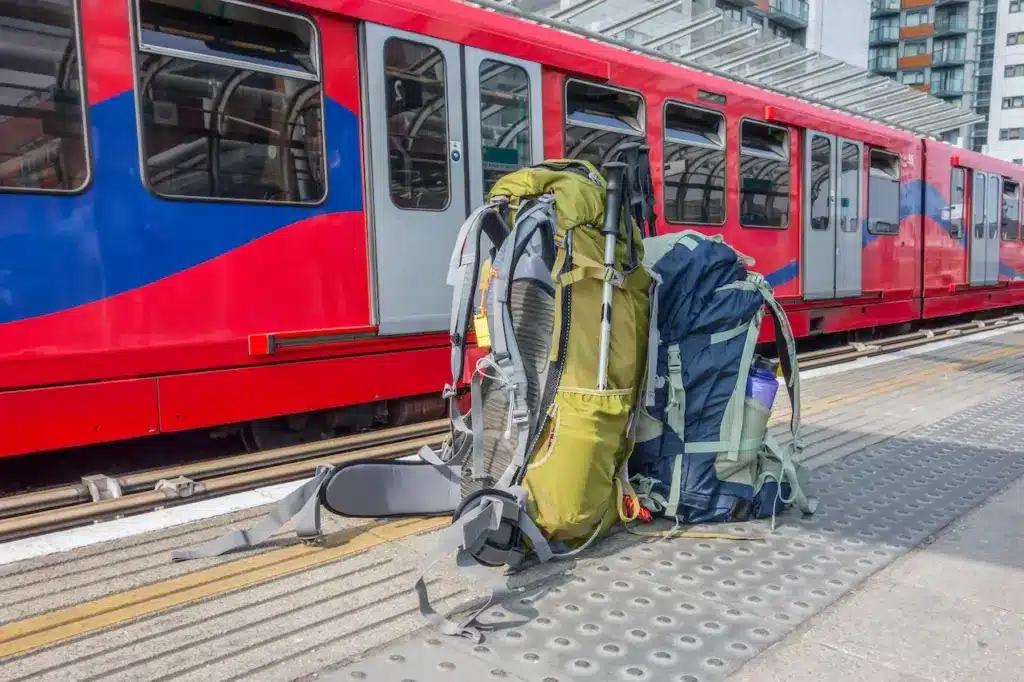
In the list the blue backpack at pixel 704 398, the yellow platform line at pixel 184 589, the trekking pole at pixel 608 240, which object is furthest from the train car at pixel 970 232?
the yellow platform line at pixel 184 589

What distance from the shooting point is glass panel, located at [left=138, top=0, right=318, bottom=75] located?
4.05 m

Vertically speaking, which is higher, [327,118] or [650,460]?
[327,118]

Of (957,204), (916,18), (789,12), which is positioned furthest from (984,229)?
(916,18)

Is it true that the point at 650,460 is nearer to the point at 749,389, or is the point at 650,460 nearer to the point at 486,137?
the point at 749,389

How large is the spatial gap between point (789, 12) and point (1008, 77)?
92.1 ft

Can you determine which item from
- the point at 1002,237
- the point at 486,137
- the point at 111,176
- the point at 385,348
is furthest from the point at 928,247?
the point at 111,176

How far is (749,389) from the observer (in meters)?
3.25

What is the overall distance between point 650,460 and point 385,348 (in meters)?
2.28

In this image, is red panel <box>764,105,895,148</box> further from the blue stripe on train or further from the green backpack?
the blue stripe on train

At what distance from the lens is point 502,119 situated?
560 cm

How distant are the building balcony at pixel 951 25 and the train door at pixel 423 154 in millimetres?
77794

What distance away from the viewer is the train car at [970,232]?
11875 millimetres

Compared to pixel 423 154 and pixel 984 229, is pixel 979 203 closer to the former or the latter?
pixel 984 229

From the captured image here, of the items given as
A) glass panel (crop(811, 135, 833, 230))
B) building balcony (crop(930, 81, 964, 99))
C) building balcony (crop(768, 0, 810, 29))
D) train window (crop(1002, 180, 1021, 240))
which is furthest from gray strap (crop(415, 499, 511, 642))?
building balcony (crop(930, 81, 964, 99))
